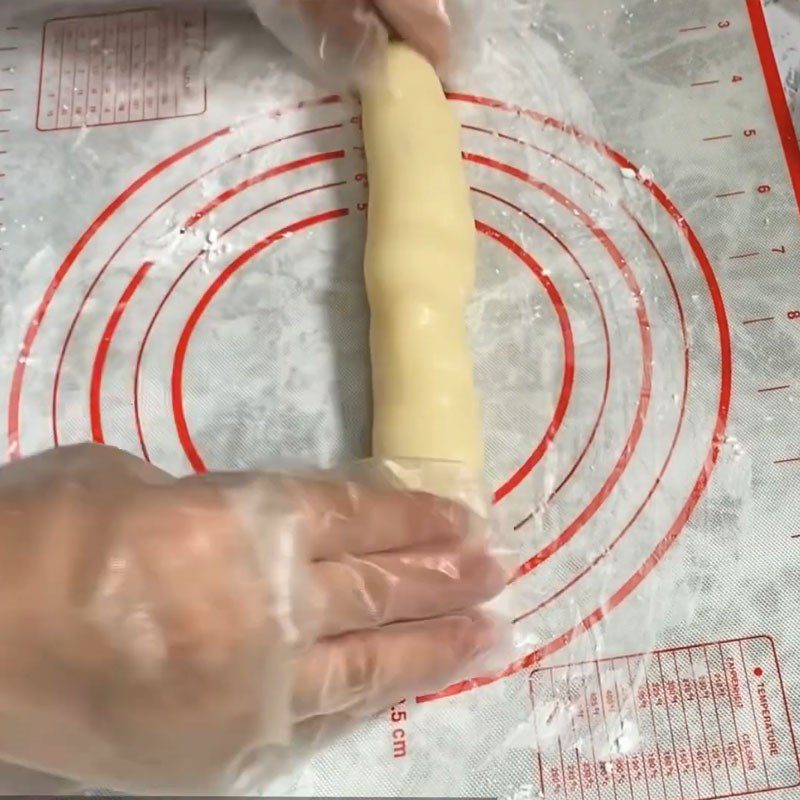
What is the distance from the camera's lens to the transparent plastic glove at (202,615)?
0.49 meters

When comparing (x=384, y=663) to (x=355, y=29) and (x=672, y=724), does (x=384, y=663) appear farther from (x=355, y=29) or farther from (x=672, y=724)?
(x=355, y=29)

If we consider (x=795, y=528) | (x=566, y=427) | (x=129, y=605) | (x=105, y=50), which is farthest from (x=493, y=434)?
(x=105, y=50)

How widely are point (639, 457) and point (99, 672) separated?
40cm

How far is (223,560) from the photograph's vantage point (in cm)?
51

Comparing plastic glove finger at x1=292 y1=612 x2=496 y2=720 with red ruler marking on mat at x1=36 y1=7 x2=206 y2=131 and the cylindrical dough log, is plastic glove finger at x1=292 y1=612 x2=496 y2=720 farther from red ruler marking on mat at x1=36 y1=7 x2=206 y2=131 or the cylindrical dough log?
red ruler marking on mat at x1=36 y1=7 x2=206 y2=131

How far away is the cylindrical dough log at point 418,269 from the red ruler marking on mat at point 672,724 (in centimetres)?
17

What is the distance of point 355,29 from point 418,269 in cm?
24

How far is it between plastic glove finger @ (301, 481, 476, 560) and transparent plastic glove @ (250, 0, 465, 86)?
40 centimetres

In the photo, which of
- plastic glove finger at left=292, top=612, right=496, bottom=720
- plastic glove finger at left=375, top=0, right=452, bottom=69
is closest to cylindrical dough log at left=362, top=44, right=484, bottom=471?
plastic glove finger at left=375, top=0, right=452, bottom=69

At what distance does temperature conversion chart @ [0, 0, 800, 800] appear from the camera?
622mm

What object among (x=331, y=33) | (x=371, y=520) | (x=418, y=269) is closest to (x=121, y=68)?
(x=331, y=33)

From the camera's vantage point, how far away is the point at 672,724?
0.61 meters

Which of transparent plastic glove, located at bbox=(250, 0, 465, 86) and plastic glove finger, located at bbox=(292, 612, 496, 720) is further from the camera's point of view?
transparent plastic glove, located at bbox=(250, 0, 465, 86)

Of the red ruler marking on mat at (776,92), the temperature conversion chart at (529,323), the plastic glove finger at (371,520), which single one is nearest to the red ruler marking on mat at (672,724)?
the temperature conversion chart at (529,323)
